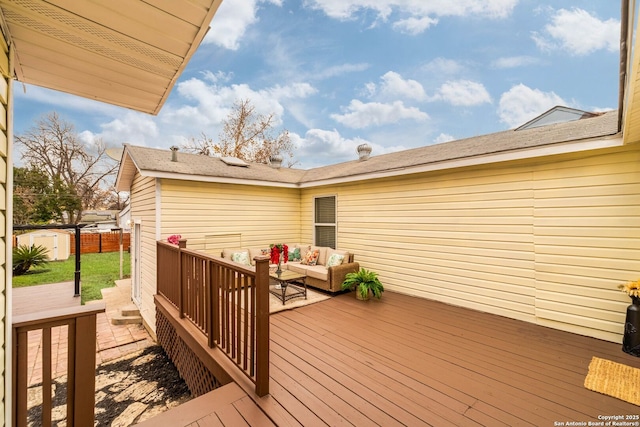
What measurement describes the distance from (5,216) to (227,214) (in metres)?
4.93

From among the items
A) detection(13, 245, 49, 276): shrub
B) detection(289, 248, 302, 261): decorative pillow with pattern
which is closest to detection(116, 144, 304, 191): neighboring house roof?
detection(289, 248, 302, 261): decorative pillow with pattern

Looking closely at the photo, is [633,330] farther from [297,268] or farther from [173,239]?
[173,239]

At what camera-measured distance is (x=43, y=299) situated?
475cm

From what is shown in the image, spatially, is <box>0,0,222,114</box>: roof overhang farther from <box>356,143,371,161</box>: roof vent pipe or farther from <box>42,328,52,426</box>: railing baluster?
<box>356,143,371,161</box>: roof vent pipe

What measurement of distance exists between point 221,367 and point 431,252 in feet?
13.4

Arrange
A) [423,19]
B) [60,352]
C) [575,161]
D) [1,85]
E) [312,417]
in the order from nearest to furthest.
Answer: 1. [1,85]
2. [312,417]
3. [575,161]
4. [60,352]
5. [423,19]

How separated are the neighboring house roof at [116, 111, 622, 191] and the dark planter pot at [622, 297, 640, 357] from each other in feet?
6.32

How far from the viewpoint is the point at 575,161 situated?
364 centimetres

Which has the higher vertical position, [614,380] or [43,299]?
[43,299]

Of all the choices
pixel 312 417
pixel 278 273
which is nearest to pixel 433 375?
pixel 312 417

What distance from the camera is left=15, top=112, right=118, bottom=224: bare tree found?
15688mm

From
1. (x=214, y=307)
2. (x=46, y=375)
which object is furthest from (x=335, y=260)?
(x=46, y=375)

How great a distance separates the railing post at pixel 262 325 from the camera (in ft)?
7.37

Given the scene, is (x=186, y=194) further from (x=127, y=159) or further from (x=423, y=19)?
(x=423, y=19)
